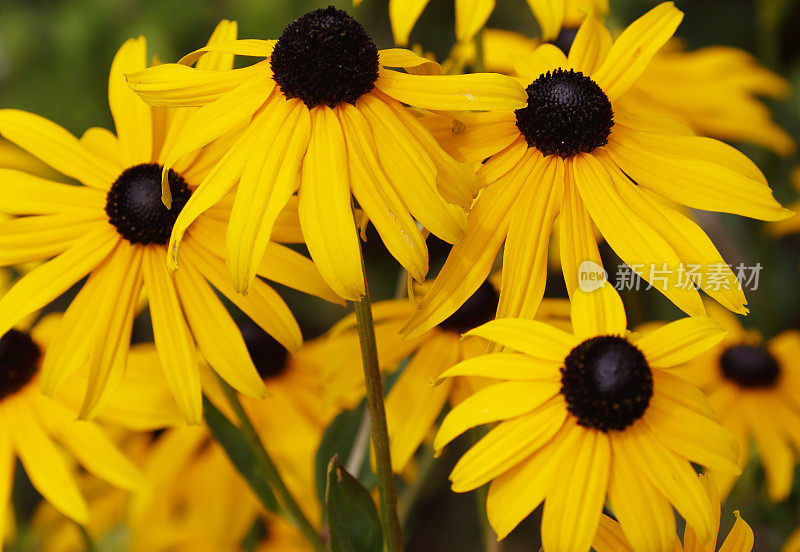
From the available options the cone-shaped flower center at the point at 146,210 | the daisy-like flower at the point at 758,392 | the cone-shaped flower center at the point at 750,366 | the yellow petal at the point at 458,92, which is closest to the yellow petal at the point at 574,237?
the yellow petal at the point at 458,92

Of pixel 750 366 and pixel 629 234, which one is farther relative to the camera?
pixel 750 366

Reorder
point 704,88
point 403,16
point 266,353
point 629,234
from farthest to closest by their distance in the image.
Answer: point 704,88 → point 266,353 → point 403,16 → point 629,234

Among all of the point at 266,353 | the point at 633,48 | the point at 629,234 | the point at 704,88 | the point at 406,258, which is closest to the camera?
the point at 406,258

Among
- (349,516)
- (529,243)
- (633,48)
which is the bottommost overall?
(349,516)

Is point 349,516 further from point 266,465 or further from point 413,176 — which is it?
point 413,176

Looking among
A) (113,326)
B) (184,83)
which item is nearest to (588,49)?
(184,83)

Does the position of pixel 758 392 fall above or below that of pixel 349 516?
above

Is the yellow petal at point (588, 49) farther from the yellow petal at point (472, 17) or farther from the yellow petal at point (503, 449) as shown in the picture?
the yellow petal at point (503, 449)
